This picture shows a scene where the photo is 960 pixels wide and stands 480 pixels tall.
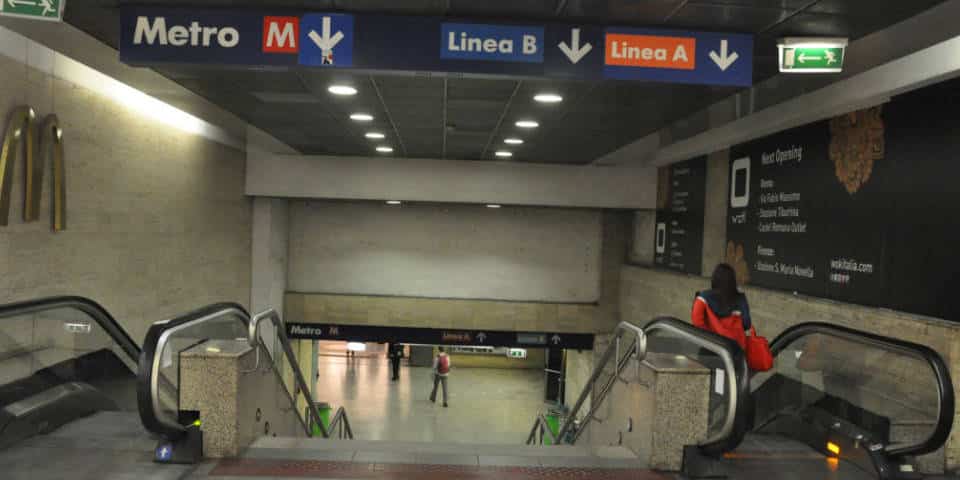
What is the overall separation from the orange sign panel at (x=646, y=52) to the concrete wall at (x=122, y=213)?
4.78 metres

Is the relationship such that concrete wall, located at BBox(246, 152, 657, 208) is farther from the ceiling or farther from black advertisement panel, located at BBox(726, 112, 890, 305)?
black advertisement panel, located at BBox(726, 112, 890, 305)

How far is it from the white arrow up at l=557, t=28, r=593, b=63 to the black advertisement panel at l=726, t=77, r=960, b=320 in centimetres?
297

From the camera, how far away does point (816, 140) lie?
7.66m

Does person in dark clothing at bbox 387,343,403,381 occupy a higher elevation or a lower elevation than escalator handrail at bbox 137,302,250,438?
lower

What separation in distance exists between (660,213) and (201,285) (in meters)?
7.69

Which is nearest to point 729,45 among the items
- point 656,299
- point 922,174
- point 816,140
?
point 922,174

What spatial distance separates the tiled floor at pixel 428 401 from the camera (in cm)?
1398

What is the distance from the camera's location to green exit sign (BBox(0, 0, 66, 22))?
433 centimetres

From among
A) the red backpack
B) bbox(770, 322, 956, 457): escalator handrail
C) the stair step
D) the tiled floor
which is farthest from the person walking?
bbox(770, 322, 956, 457): escalator handrail

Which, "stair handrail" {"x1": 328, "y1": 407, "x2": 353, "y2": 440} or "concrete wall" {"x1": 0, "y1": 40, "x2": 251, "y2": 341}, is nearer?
"concrete wall" {"x1": 0, "y1": 40, "x2": 251, "y2": 341}

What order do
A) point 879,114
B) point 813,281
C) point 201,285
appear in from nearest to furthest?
point 879,114
point 813,281
point 201,285

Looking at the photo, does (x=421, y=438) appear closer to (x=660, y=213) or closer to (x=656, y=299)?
(x=656, y=299)

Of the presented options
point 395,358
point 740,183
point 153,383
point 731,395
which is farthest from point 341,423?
point 395,358

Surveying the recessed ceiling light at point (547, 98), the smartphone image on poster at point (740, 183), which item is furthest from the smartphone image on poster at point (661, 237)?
the recessed ceiling light at point (547, 98)
